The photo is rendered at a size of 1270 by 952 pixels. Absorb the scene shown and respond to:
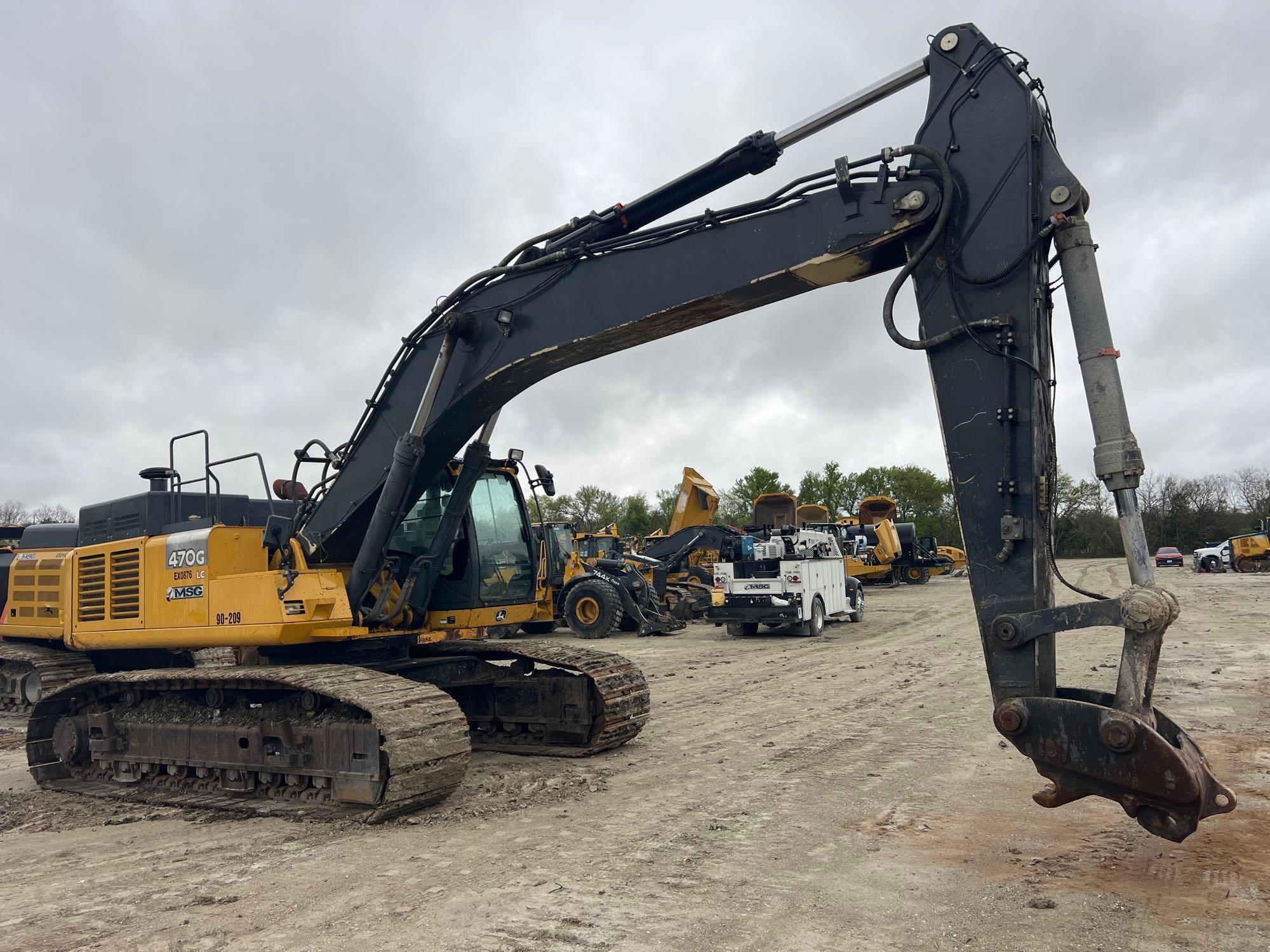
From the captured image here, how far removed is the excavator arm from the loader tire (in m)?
12.7

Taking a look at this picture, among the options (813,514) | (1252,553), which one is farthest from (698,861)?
(1252,553)

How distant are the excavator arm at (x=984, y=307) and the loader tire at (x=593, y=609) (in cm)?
1265

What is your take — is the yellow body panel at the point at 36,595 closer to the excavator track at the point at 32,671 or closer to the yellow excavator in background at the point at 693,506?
the excavator track at the point at 32,671

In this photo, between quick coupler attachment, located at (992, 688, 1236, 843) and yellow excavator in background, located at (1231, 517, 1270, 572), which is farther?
yellow excavator in background, located at (1231, 517, 1270, 572)

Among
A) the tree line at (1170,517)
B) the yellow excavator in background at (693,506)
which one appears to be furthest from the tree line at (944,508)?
the yellow excavator in background at (693,506)

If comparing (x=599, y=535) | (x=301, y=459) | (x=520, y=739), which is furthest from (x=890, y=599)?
(x=301, y=459)

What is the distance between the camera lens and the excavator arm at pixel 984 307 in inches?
156

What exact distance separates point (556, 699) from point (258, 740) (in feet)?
7.95

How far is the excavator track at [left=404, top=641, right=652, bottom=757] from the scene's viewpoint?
7676 millimetres

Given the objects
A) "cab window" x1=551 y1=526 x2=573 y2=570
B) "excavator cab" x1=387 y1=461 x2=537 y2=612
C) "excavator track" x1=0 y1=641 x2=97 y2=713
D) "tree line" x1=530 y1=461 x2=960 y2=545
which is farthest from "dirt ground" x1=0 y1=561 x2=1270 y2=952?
"tree line" x1=530 y1=461 x2=960 y2=545

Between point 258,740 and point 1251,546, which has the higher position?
point 1251,546

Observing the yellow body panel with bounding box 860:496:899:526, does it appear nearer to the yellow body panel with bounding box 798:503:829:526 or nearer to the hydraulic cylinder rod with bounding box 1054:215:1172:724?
the yellow body panel with bounding box 798:503:829:526

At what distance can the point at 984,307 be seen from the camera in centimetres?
470

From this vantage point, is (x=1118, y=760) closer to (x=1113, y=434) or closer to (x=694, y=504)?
(x=1113, y=434)
